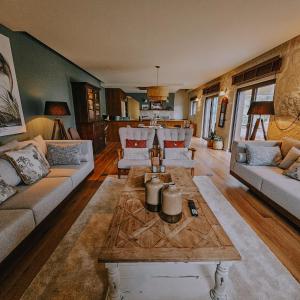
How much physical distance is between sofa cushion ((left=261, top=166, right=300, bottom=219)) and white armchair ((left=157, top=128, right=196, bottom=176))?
3.85ft

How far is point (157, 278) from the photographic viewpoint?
1253mm

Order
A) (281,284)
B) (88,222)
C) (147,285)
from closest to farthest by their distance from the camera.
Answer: (147,285) → (281,284) → (88,222)

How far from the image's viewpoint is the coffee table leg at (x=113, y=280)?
40.5 inches

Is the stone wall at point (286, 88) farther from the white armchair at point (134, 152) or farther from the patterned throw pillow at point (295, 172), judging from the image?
the white armchair at point (134, 152)

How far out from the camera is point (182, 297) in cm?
117

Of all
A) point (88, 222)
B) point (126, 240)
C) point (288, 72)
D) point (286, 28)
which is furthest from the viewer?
point (288, 72)

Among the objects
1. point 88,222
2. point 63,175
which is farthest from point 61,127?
point 88,222

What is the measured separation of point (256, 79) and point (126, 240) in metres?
4.69

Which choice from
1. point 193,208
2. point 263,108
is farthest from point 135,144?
point 263,108

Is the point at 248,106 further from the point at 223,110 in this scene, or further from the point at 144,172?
the point at 144,172

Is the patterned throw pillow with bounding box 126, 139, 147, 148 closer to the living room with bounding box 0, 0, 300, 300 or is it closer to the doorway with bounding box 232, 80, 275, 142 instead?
the living room with bounding box 0, 0, 300, 300

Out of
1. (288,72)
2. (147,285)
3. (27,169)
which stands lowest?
(147,285)

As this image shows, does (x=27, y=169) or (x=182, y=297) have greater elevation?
(x=27, y=169)

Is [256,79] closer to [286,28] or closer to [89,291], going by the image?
[286,28]
